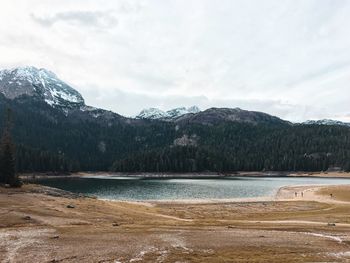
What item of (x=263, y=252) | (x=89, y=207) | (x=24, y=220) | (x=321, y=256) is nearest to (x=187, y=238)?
(x=263, y=252)

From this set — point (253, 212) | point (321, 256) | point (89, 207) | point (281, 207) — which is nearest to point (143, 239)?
point (321, 256)

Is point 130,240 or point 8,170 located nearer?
point 130,240

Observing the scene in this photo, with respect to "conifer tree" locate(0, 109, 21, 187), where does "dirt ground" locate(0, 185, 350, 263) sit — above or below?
below

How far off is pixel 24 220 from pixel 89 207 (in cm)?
1856

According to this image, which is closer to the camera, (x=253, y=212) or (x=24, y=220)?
(x=24, y=220)

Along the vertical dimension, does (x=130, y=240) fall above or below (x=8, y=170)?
below

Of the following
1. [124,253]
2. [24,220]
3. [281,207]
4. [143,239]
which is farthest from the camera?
[281,207]

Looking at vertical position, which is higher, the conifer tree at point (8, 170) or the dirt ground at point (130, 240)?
the conifer tree at point (8, 170)

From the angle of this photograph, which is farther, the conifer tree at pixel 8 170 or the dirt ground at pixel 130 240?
the conifer tree at pixel 8 170

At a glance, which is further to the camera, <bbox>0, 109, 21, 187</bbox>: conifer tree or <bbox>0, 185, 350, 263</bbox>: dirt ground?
<bbox>0, 109, 21, 187</bbox>: conifer tree

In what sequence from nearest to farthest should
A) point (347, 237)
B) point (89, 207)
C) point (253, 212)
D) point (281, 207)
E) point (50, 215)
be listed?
point (347, 237), point (50, 215), point (89, 207), point (253, 212), point (281, 207)

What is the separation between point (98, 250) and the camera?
38312mm

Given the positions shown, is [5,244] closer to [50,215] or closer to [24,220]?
[24,220]

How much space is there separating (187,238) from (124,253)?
9700 mm
